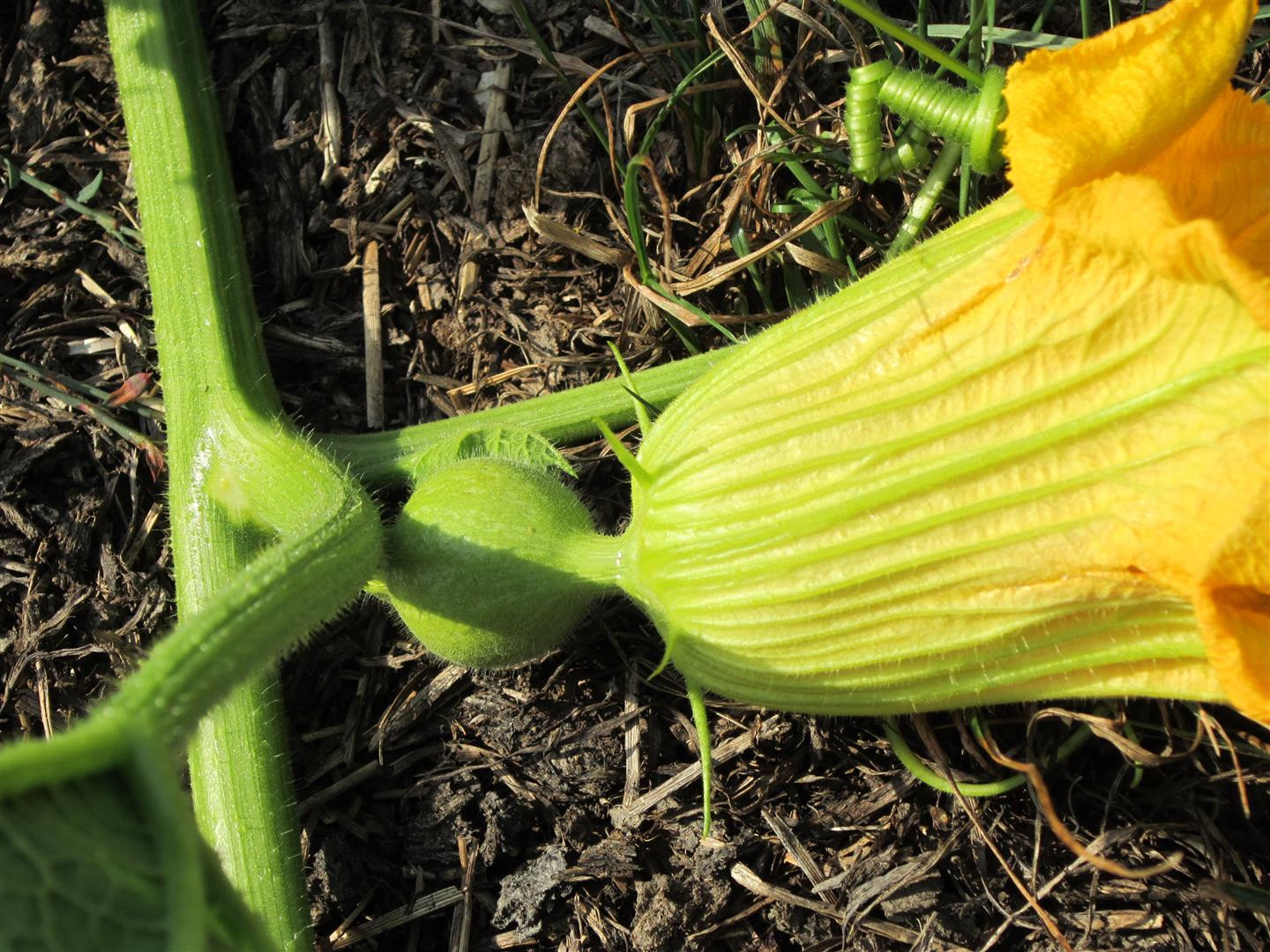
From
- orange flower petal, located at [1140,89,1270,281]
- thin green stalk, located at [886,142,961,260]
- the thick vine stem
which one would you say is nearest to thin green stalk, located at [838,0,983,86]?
thin green stalk, located at [886,142,961,260]

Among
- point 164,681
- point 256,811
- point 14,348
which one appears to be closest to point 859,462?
point 164,681

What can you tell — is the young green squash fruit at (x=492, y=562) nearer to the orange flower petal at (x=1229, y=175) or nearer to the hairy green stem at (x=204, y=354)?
the hairy green stem at (x=204, y=354)

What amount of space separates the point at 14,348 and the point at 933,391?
2.23 m

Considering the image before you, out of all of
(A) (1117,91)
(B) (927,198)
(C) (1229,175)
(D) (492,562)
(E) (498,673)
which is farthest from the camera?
(E) (498,673)

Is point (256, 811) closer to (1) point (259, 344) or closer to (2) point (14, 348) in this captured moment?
(1) point (259, 344)

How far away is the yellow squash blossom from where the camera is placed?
1.36 meters

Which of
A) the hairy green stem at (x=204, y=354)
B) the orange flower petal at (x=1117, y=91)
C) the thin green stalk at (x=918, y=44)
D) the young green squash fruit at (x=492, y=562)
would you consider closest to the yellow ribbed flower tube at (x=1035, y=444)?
the orange flower petal at (x=1117, y=91)

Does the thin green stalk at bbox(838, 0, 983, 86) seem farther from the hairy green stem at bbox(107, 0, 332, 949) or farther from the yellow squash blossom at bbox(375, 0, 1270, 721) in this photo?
the hairy green stem at bbox(107, 0, 332, 949)

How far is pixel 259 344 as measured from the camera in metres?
2.44

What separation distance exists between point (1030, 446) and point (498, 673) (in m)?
1.35

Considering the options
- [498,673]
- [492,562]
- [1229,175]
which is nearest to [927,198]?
[1229,175]

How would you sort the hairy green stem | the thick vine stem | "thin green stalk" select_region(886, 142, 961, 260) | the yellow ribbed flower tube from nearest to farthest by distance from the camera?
1. the thick vine stem
2. the yellow ribbed flower tube
3. the hairy green stem
4. "thin green stalk" select_region(886, 142, 961, 260)

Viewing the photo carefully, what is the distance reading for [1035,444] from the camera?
4.79 ft

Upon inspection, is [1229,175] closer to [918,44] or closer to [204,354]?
[918,44]
